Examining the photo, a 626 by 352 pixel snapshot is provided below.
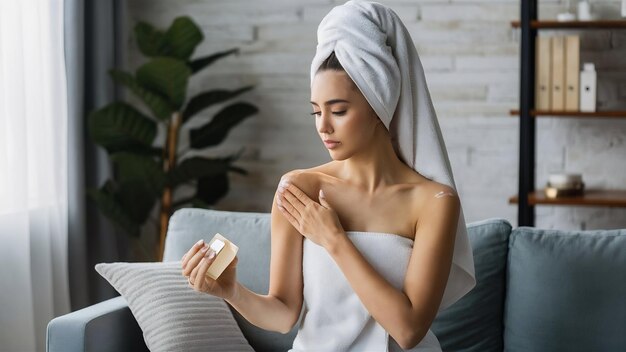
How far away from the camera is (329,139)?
6.26 ft

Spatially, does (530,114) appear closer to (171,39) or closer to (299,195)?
(171,39)

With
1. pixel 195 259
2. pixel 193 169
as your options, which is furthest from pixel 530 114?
pixel 195 259

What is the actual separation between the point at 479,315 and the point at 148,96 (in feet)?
6.06

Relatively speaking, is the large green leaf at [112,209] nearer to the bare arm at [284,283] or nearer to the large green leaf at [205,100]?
the large green leaf at [205,100]

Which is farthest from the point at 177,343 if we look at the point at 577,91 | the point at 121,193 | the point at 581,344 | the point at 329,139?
the point at 577,91

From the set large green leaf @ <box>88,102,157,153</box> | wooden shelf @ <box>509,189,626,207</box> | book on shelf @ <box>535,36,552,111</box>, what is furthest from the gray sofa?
large green leaf @ <box>88,102,157,153</box>

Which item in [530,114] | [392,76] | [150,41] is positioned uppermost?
[150,41]

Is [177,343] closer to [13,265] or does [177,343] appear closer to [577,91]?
[13,265]

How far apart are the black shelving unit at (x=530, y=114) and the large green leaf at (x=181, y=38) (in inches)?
52.0

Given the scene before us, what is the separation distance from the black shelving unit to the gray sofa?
41.6 inches

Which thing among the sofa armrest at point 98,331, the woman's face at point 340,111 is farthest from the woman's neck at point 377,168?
the sofa armrest at point 98,331

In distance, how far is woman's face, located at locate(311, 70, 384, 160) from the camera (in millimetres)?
1900

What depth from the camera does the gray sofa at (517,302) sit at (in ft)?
7.85

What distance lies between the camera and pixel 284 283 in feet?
6.67
